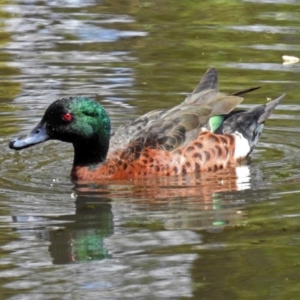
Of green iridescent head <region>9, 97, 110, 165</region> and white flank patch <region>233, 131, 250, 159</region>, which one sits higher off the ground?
green iridescent head <region>9, 97, 110, 165</region>

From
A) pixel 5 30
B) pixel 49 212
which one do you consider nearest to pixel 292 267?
pixel 49 212

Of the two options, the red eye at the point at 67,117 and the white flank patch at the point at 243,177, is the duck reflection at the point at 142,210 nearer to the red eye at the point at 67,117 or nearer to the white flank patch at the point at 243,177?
the white flank patch at the point at 243,177

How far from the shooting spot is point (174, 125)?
10078 millimetres

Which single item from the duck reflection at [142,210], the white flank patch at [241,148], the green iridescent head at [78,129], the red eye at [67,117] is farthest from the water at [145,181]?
the red eye at [67,117]

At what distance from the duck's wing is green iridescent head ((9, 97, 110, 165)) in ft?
0.73

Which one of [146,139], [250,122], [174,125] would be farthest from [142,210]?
[250,122]

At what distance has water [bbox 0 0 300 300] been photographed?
7125 millimetres

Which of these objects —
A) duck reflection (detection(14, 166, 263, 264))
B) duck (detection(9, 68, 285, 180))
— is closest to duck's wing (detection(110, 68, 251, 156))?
duck (detection(9, 68, 285, 180))

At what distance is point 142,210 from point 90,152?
146 cm

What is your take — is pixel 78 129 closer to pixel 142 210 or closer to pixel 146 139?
pixel 146 139

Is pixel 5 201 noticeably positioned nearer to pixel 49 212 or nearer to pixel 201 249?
pixel 49 212

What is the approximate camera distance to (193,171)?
1001 cm

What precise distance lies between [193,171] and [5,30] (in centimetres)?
594

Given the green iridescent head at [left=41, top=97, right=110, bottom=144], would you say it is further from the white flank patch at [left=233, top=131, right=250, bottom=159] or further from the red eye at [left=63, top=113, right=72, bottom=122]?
the white flank patch at [left=233, top=131, right=250, bottom=159]
